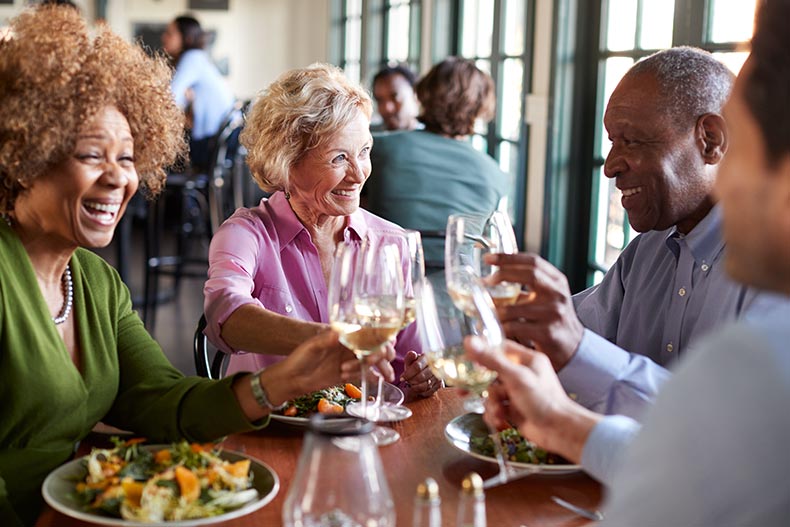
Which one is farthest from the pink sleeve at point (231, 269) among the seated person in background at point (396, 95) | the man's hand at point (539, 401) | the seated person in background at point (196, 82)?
the seated person in background at point (196, 82)

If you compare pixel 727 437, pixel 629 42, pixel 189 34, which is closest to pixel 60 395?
pixel 727 437

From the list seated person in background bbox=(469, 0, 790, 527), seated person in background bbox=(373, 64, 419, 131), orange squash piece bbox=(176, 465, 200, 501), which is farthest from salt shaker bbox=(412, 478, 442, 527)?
seated person in background bbox=(373, 64, 419, 131)

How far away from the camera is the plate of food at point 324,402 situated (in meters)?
1.59

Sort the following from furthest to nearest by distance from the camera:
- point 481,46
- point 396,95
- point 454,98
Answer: point 481,46
point 396,95
point 454,98

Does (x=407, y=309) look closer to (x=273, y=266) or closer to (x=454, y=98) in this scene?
(x=273, y=266)

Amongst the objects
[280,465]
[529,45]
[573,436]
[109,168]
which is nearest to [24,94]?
[109,168]

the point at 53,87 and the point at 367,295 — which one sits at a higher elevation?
the point at 53,87

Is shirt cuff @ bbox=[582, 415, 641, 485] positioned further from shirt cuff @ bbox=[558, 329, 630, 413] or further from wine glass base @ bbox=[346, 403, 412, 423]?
wine glass base @ bbox=[346, 403, 412, 423]

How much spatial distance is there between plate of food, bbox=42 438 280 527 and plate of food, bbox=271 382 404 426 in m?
0.21

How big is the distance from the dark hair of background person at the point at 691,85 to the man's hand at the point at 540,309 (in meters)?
0.62

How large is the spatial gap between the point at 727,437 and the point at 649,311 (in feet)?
4.09

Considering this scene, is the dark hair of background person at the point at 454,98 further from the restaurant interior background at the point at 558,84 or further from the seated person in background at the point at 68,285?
the seated person in background at the point at 68,285

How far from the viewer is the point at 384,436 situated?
5.09 feet

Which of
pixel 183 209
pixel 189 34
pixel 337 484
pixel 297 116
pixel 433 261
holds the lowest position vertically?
pixel 183 209
